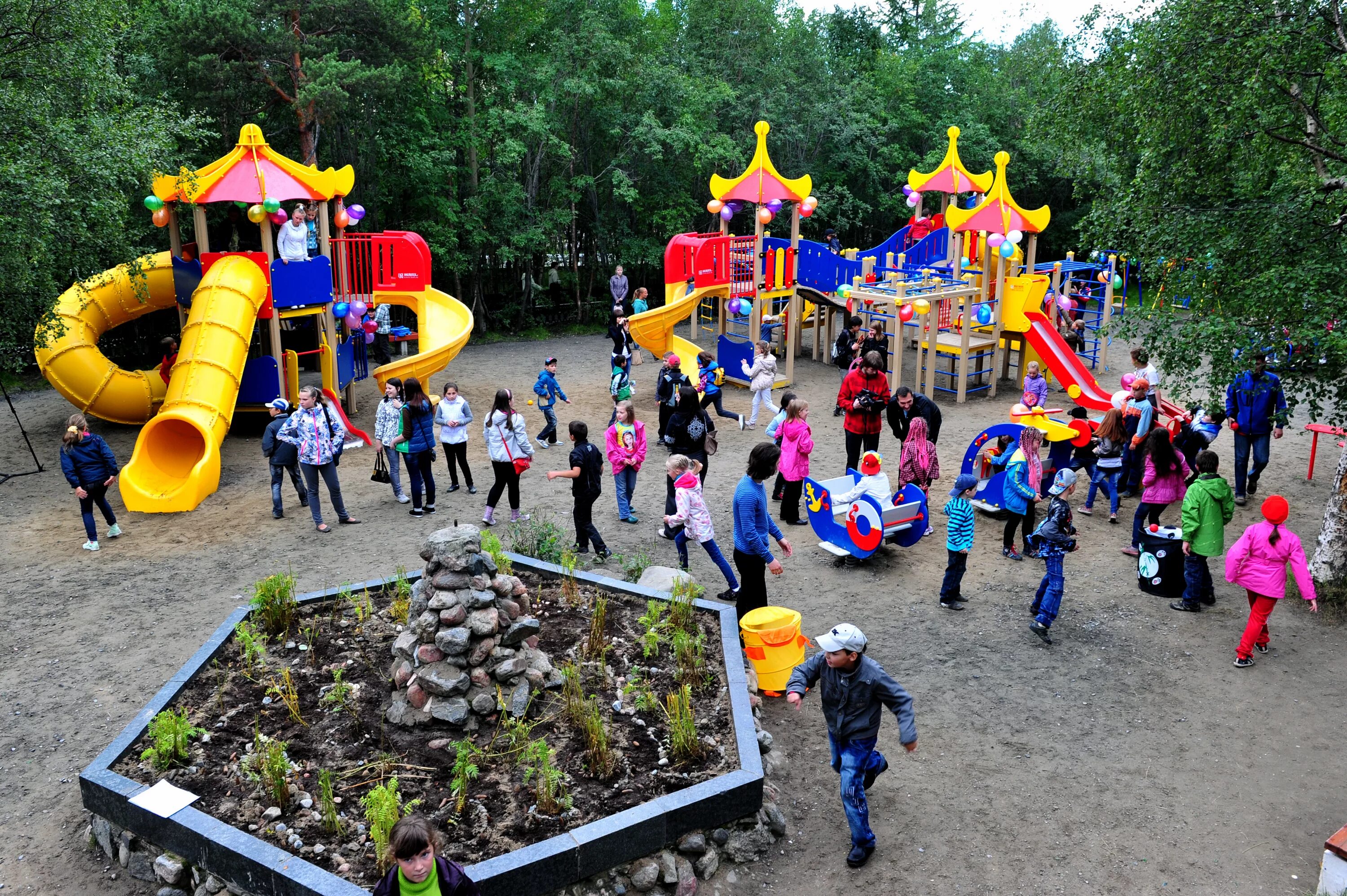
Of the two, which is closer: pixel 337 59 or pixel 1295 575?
pixel 1295 575

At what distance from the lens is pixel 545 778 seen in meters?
5.74

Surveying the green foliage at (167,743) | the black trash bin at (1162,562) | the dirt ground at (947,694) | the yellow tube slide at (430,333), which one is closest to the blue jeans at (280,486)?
the dirt ground at (947,694)

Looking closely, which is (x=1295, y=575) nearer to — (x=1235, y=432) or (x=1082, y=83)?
(x=1235, y=432)

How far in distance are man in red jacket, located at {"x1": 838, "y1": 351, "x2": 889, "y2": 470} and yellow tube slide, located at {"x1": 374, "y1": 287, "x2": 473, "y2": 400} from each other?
21.8 ft

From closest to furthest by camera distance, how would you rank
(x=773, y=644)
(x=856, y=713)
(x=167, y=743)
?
(x=856, y=713) → (x=167, y=743) → (x=773, y=644)

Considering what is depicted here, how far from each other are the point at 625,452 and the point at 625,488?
582 mm

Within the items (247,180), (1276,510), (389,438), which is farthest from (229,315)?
(1276,510)

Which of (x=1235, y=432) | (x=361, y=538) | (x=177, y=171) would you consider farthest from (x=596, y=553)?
(x=177, y=171)

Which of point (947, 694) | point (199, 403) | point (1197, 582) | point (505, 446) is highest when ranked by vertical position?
point (199, 403)

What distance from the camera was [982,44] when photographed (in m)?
34.8

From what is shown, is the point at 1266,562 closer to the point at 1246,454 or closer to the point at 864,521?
the point at 864,521

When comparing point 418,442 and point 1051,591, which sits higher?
point 418,442

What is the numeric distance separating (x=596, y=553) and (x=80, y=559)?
5.15 meters

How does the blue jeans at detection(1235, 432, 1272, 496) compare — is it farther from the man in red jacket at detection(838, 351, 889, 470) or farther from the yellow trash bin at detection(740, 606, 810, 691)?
the yellow trash bin at detection(740, 606, 810, 691)
